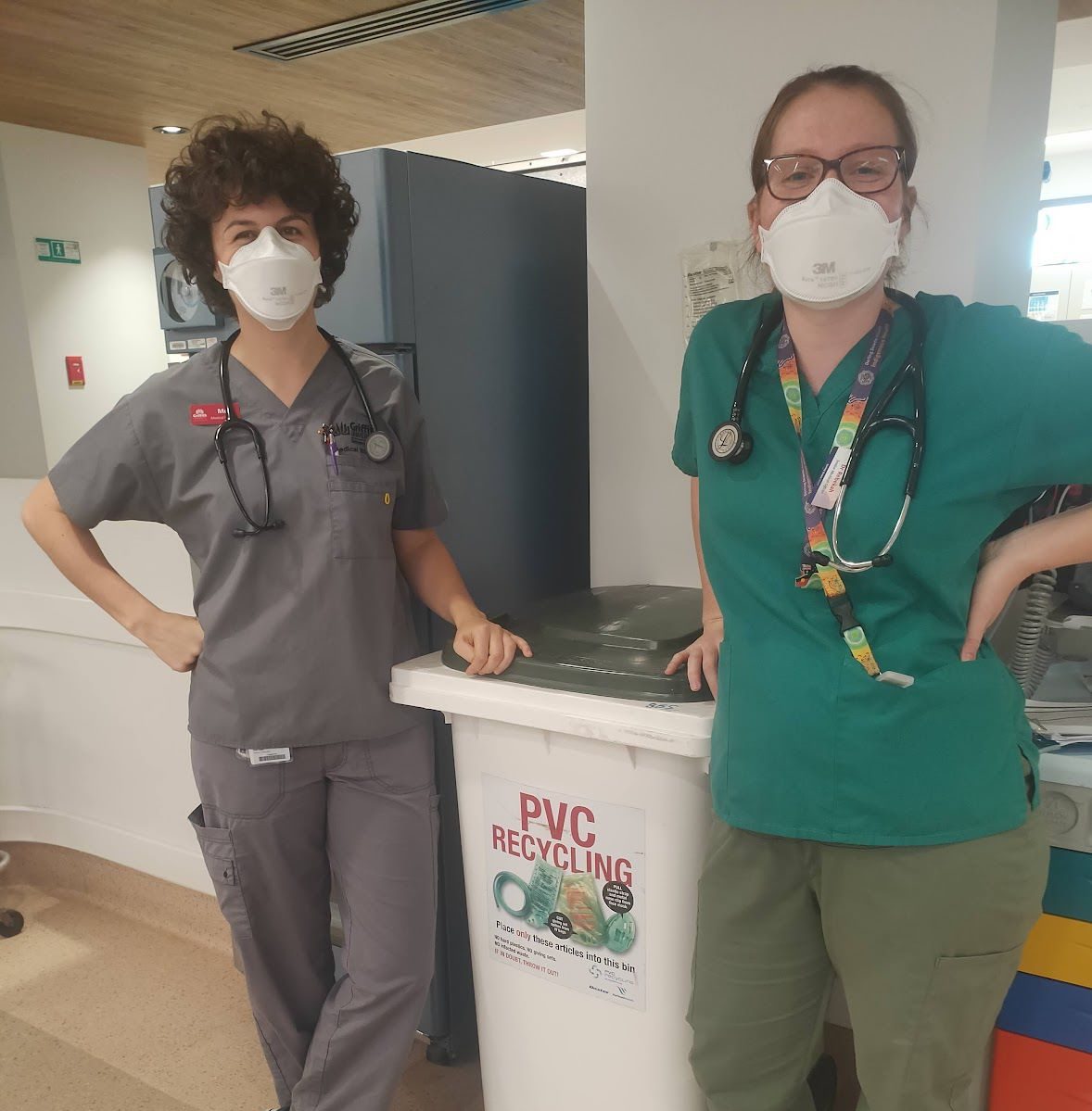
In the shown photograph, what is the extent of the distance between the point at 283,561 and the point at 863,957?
825 mm

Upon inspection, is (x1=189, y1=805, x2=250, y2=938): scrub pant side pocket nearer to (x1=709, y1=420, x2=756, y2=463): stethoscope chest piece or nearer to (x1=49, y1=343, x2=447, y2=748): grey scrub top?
(x1=49, y1=343, x2=447, y2=748): grey scrub top

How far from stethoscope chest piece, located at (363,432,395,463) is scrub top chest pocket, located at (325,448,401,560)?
0.01 m

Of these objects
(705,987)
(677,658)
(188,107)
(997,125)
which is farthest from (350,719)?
(188,107)

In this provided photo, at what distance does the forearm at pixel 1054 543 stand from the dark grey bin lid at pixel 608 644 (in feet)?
1.23

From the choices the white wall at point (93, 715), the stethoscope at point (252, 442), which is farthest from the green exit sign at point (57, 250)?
the stethoscope at point (252, 442)

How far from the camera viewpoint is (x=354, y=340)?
1.50m

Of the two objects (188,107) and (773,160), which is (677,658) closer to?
(773,160)

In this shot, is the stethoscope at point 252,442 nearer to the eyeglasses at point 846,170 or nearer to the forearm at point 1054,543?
the eyeglasses at point 846,170

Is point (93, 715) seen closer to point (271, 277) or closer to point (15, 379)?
point (271, 277)

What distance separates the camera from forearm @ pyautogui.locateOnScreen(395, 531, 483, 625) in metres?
1.37

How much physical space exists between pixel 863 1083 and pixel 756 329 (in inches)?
32.1

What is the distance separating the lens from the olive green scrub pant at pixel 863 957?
2.96ft

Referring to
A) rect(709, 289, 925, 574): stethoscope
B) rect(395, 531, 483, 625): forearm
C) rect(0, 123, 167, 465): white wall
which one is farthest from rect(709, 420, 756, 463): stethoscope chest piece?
rect(0, 123, 167, 465): white wall

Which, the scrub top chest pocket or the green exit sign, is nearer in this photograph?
the scrub top chest pocket
